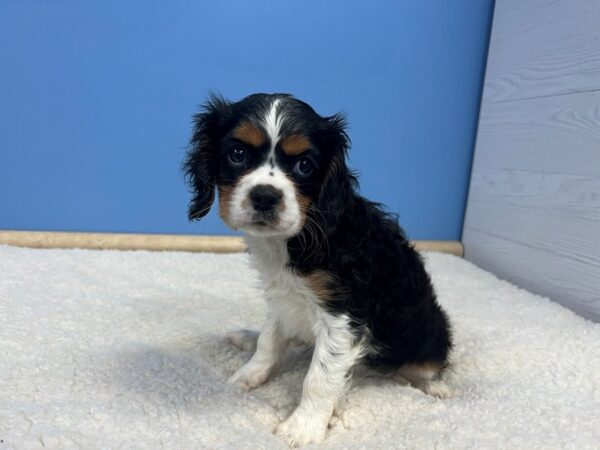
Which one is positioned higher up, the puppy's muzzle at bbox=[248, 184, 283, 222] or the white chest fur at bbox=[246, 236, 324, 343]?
the puppy's muzzle at bbox=[248, 184, 283, 222]

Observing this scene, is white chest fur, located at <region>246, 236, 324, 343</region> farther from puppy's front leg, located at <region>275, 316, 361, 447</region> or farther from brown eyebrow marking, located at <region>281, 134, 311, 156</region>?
brown eyebrow marking, located at <region>281, 134, 311, 156</region>

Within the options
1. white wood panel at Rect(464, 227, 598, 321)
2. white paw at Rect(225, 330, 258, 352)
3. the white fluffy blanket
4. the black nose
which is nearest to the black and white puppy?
the black nose

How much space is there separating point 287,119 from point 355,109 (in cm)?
191

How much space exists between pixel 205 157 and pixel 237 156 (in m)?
0.15

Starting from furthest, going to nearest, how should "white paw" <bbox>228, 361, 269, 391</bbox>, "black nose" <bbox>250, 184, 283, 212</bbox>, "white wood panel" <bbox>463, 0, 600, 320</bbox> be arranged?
1. "white wood panel" <bbox>463, 0, 600, 320</bbox>
2. "white paw" <bbox>228, 361, 269, 391</bbox>
3. "black nose" <bbox>250, 184, 283, 212</bbox>

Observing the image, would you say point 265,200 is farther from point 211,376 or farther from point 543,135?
point 543,135

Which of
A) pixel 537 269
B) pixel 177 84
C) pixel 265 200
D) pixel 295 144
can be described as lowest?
pixel 537 269

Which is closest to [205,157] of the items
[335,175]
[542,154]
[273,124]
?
[273,124]

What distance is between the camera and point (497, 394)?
1608 mm

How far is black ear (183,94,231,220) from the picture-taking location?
4.85ft

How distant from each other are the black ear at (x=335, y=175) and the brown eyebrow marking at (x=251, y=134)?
7.7 inches

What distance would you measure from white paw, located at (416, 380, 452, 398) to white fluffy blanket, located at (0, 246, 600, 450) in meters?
0.04

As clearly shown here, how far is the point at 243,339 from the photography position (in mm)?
1935

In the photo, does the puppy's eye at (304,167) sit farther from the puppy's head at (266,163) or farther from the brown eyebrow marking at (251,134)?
the brown eyebrow marking at (251,134)
